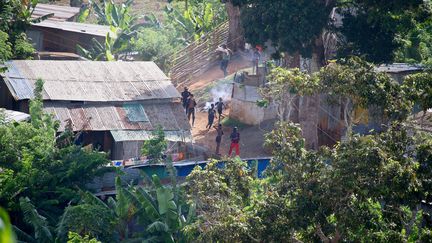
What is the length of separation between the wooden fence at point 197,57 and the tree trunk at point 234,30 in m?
0.62

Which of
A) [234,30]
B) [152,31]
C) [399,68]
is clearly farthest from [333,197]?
[152,31]

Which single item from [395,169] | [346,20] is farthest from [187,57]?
[395,169]

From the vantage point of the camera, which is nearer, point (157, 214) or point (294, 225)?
point (294, 225)

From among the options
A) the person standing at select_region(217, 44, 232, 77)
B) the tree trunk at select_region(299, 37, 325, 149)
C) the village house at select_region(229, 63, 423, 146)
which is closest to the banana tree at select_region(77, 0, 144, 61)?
the person standing at select_region(217, 44, 232, 77)

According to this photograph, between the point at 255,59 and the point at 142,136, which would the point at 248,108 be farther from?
the point at 142,136

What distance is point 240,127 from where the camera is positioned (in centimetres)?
2877

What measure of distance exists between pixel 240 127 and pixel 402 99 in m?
16.2

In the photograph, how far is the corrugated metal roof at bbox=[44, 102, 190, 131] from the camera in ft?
74.8

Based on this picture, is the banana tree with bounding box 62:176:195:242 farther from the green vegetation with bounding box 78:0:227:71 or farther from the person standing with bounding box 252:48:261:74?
the person standing with bounding box 252:48:261:74

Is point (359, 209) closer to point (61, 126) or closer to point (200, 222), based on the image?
point (200, 222)

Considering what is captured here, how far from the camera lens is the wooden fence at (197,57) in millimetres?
33844

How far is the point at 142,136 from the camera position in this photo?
75.4 feet

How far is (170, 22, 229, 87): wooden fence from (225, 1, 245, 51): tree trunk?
0.62 metres

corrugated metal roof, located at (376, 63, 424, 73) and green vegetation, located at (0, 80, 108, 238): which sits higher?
corrugated metal roof, located at (376, 63, 424, 73)
